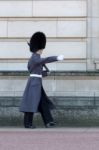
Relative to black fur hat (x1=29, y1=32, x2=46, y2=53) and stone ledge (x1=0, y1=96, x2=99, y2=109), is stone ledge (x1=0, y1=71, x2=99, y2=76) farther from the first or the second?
black fur hat (x1=29, y1=32, x2=46, y2=53)

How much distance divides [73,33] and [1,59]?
1.61 meters

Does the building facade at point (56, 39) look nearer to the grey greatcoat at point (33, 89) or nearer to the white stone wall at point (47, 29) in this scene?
the white stone wall at point (47, 29)

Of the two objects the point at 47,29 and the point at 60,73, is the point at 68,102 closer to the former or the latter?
the point at 60,73

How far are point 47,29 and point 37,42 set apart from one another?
1396 millimetres

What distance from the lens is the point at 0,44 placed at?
1605 cm

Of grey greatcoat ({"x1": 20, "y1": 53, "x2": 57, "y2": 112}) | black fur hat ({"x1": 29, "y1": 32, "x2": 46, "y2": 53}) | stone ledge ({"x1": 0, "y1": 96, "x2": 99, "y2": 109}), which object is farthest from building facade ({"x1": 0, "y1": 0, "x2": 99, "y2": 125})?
grey greatcoat ({"x1": 20, "y1": 53, "x2": 57, "y2": 112})
